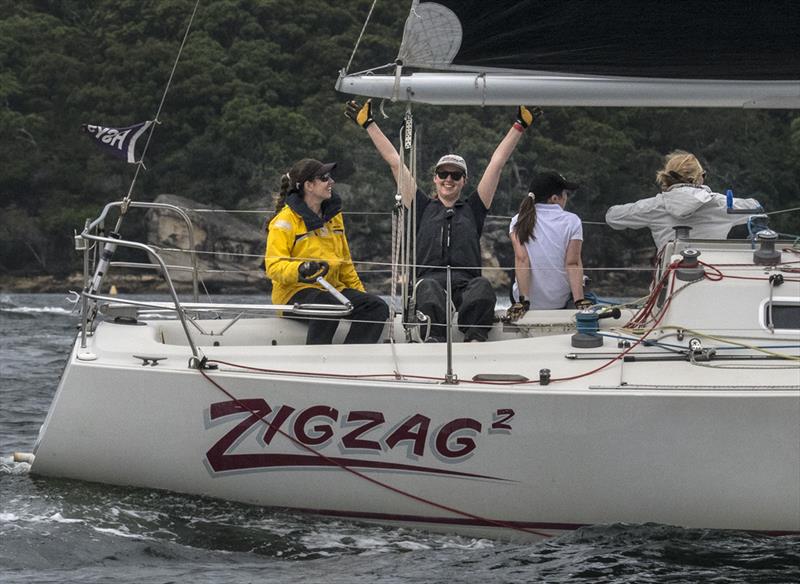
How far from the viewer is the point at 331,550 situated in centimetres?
569

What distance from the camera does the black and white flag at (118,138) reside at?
702cm

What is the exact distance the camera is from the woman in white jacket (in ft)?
22.4

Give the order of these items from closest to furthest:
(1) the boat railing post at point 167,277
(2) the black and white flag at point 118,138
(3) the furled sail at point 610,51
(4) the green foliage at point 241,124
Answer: (1) the boat railing post at point 167,277 → (3) the furled sail at point 610,51 → (2) the black and white flag at point 118,138 → (4) the green foliage at point 241,124

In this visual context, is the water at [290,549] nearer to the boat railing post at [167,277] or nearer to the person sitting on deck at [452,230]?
the boat railing post at [167,277]

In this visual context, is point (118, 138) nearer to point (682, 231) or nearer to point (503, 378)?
point (503, 378)

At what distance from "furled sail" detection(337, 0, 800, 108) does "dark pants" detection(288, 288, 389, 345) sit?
991 mm

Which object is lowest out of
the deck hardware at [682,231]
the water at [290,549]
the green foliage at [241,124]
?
the water at [290,549]

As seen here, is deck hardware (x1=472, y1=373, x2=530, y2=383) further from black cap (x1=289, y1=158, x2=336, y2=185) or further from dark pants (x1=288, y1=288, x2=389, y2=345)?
black cap (x1=289, y1=158, x2=336, y2=185)

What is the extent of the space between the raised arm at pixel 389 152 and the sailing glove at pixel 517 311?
0.72 meters

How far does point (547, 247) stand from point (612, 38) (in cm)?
114

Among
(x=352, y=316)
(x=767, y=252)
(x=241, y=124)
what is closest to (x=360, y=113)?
(x=352, y=316)

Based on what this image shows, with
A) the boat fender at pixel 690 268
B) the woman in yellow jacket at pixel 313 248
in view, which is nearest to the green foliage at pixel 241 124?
the woman in yellow jacket at pixel 313 248

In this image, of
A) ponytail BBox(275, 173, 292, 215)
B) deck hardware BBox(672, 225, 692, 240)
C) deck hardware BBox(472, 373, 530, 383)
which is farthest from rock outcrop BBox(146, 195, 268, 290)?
deck hardware BBox(472, 373, 530, 383)

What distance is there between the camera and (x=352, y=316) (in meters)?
6.73
